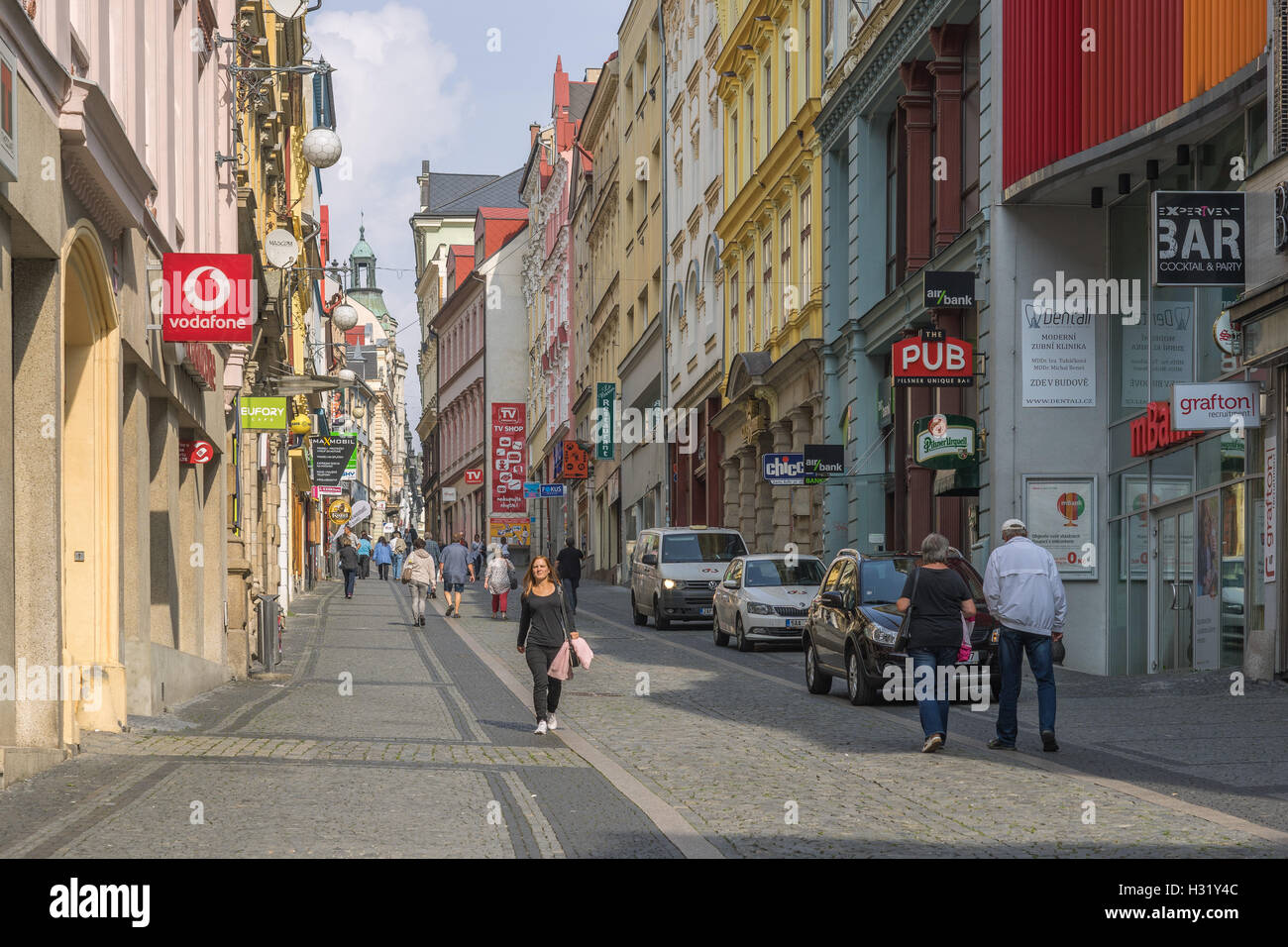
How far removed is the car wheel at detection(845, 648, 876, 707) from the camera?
18.0 meters

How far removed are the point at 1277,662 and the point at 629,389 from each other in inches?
1848

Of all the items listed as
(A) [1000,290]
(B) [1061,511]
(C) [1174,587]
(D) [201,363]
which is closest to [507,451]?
(A) [1000,290]

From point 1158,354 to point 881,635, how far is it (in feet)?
23.9

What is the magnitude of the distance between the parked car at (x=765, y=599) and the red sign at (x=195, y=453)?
8852mm

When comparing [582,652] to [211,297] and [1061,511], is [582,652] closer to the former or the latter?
[211,297]

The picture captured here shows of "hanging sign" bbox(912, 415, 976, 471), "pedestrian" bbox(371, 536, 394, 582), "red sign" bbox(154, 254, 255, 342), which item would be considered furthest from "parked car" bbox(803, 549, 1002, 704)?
"pedestrian" bbox(371, 536, 394, 582)

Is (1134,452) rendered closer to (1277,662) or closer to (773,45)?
(1277,662)

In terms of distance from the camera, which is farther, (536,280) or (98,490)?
(536,280)

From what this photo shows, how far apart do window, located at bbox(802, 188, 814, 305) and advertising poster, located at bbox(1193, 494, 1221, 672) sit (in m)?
17.0

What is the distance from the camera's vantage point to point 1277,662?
59.7ft

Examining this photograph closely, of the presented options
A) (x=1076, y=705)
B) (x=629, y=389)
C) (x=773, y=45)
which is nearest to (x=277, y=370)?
(x=773, y=45)

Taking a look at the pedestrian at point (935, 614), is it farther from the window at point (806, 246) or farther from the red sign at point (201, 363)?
the window at point (806, 246)

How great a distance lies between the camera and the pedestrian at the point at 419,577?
3481 cm

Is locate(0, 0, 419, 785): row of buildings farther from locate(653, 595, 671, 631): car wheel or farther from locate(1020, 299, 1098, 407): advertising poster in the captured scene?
locate(1020, 299, 1098, 407): advertising poster
